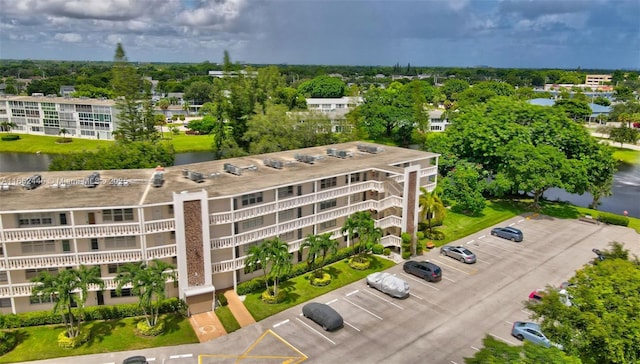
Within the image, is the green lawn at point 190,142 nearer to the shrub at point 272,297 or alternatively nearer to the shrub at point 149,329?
the shrub at point 272,297

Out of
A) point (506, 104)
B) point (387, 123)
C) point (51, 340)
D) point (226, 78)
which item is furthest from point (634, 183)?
point (51, 340)

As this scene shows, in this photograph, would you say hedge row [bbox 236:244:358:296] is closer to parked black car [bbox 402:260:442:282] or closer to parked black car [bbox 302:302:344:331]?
parked black car [bbox 302:302:344:331]

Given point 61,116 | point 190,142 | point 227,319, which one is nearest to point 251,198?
point 227,319

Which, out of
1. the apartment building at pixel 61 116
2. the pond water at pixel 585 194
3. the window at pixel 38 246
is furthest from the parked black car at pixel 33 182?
the apartment building at pixel 61 116

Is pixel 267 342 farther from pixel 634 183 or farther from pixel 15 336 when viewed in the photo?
pixel 634 183

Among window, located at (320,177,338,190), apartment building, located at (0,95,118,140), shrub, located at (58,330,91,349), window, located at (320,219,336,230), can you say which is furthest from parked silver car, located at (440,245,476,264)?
apartment building, located at (0,95,118,140)

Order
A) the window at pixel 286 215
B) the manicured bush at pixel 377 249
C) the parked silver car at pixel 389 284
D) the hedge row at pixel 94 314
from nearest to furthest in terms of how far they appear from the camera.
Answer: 1. the hedge row at pixel 94 314
2. the parked silver car at pixel 389 284
3. the window at pixel 286 215
4. the manicured bush at pixel 377 249
